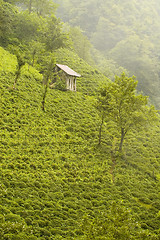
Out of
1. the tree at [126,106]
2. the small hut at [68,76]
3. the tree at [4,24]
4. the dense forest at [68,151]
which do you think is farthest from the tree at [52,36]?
the tree at [126,106]

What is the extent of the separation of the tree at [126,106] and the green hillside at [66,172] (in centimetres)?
415

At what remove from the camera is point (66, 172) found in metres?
23.9

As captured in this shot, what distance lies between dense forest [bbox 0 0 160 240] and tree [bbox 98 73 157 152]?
0.13 meters

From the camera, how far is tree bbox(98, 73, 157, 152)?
98.8 feet

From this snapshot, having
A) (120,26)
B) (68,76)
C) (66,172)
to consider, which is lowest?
(66,172)

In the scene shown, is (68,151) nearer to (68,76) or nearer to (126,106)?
(126,106)

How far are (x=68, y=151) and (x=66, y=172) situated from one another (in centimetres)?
385

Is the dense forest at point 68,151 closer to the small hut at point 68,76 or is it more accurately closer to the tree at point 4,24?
the tree at point 4,24

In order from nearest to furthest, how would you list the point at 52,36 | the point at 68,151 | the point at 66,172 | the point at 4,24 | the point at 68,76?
the point at 66,172
the point at 68,151
the point at 68,76
the point at 4,24
the point at 52,36

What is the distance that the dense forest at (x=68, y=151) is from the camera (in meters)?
16.3

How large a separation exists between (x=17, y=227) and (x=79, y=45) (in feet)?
210

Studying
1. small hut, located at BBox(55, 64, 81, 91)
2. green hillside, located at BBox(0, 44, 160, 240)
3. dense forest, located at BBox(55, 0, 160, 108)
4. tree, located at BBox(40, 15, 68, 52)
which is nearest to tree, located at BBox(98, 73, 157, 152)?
green hillside, located at BBox(0, 44, 160, 240)

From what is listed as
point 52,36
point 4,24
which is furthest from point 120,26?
point 4,24

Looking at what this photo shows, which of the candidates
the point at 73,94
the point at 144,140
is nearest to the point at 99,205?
the point at 144,140
